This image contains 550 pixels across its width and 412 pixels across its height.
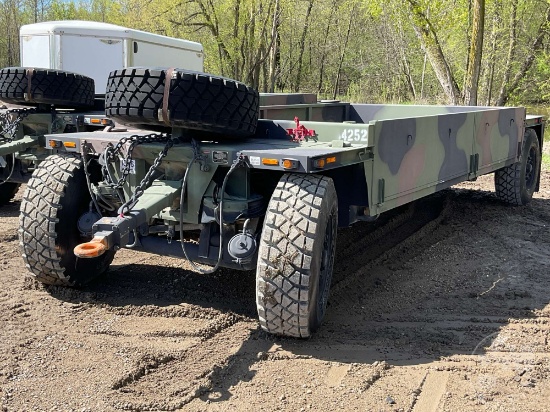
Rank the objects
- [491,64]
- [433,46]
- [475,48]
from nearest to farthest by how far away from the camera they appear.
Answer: [475,48] → [433,46] → [491,64]

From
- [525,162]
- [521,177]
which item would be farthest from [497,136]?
[525,162]

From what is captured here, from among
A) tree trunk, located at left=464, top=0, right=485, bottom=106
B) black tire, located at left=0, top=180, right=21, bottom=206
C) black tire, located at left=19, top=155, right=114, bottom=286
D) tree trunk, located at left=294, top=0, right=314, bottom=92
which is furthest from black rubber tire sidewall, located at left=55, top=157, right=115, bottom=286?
tree trunk, located at left=294, top=0, right=314, bottom=92

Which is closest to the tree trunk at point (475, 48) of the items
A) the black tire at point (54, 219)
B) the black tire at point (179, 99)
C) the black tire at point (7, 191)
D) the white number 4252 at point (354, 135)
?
the black tire at point (7, 191)

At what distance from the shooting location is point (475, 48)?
14469 millimetres

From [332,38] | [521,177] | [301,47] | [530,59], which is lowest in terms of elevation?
[521,177]

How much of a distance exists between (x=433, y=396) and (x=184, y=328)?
5.54 ft

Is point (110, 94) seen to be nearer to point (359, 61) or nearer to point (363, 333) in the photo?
point (363, 333)

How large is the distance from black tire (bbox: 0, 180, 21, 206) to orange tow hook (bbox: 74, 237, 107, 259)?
5.65 m

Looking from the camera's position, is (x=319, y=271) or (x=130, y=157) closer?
(x=319, y=271)

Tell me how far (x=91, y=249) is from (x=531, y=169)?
7.31 metres

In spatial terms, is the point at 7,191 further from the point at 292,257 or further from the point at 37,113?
the point at 292,257

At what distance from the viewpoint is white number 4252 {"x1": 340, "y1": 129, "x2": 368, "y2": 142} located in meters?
4.68

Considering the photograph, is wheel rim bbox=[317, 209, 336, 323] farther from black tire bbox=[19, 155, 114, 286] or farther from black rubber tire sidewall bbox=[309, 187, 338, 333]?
black tire bbox=[19, 155, 114, 286]

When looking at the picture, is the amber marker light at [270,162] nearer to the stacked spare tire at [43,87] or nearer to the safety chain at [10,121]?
the stacked spare tire at [43,87]
